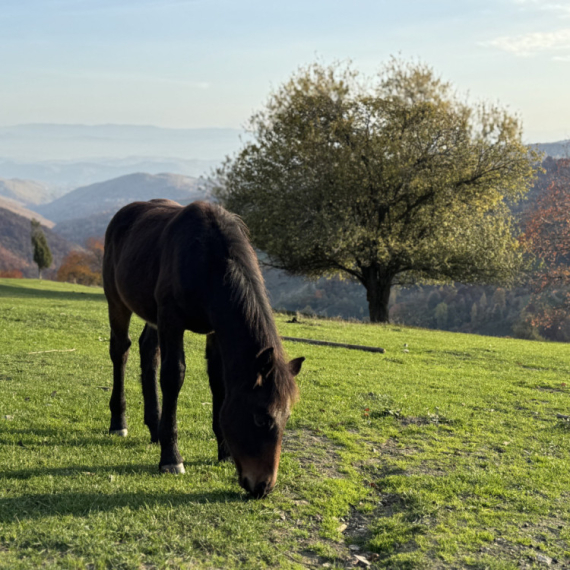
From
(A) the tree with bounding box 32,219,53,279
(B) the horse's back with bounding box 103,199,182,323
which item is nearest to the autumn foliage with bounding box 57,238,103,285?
(A) the tree with bounding box 32,219,53,279

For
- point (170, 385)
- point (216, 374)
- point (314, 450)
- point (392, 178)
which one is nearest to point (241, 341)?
point (216, 374)

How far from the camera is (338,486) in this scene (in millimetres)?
5664

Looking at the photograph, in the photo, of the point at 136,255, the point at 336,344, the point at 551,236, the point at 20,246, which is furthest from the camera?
the point at 20,246

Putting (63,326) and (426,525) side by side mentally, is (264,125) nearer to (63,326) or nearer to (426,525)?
(63,326)

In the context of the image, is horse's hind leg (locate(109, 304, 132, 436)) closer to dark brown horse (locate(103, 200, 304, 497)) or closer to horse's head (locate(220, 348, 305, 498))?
dark brown horse (locate(103, 200, 304, 497))

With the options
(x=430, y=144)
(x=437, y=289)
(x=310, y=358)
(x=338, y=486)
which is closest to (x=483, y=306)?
(x=437, y=289)

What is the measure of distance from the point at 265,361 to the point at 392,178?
25.8 meters

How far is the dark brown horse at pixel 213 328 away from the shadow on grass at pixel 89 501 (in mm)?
585

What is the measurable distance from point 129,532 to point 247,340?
1872mm

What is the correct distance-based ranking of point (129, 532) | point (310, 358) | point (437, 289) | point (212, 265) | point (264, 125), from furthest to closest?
point (437, 289) → point (264, 125) → point (310, 358) → point (212, 265) → point (129, 532)

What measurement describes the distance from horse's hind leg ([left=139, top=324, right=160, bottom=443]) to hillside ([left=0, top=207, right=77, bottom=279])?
149021 mm

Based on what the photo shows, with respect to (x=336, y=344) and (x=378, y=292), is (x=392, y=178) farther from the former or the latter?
(x=336, y=344)

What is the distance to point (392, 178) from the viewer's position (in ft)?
94.8

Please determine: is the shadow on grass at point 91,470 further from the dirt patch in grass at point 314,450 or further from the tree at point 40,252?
the tree at point 40,252
